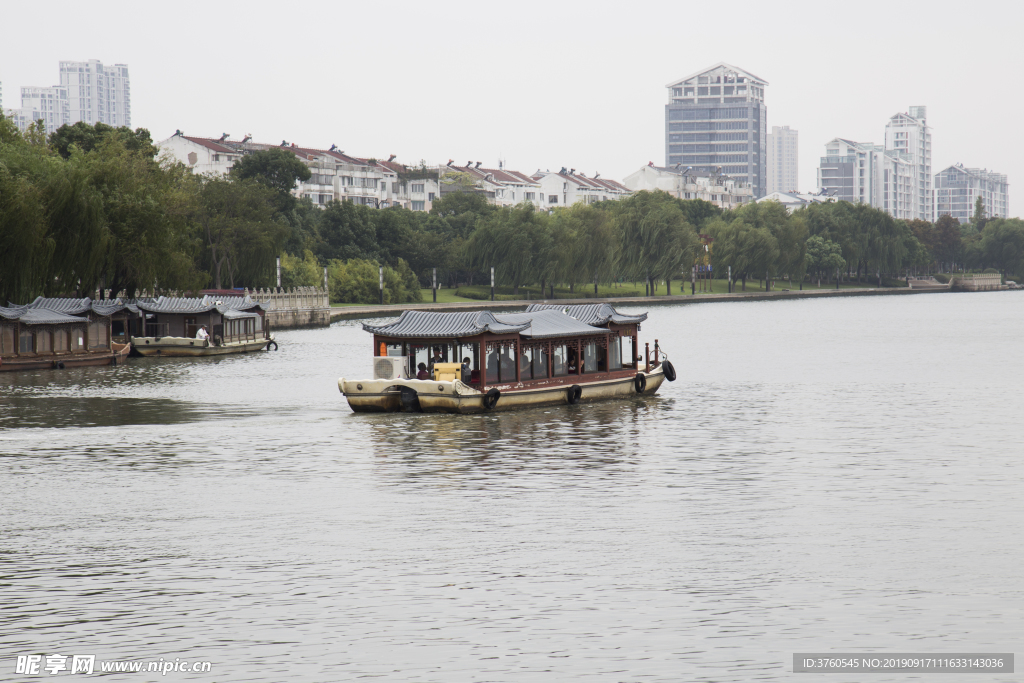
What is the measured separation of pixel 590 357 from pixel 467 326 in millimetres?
6800

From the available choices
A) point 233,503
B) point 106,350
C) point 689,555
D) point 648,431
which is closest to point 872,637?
point 689,555

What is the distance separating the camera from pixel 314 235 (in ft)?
393

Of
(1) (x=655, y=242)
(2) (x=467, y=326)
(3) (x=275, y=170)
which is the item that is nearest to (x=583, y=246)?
(1) (x=655, y=242)

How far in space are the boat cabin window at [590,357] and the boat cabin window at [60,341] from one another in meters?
29.4

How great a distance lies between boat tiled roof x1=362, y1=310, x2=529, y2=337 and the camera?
35938mm

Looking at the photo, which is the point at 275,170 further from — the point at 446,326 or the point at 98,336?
the point at 446,326

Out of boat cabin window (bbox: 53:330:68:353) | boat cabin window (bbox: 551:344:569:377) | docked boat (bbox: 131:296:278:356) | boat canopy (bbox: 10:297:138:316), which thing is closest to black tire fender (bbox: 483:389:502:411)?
boat cabin window (bbox: 551:344:569:377)

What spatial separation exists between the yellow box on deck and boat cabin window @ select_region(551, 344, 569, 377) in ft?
14.7

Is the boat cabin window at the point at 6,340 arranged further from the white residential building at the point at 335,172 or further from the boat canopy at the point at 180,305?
the white residential building at the point at 335,172

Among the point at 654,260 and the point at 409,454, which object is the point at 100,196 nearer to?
the point at 409,454

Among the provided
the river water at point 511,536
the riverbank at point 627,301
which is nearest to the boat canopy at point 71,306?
the river water at point 511,536

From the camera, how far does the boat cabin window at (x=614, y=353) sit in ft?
138

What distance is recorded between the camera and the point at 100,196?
196 ft

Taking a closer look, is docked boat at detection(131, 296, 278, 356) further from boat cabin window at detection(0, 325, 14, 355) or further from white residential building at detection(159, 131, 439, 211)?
white residential building at detection(159, 131, 439, 211)
